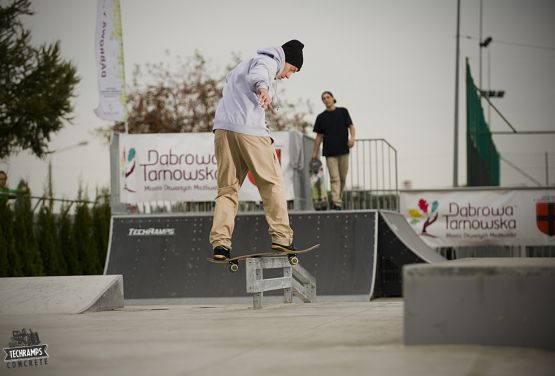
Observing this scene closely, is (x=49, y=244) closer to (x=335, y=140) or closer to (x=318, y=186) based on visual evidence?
(x=318, y=186)

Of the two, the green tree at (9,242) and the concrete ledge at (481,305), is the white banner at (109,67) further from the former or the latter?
the concrete ledge at (481,305)

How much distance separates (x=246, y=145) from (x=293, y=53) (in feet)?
3.30

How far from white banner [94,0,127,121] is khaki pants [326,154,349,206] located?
4.64m

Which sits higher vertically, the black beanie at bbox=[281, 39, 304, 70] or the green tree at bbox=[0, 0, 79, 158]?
the green tree at bbox=[0, 0, 79, 158]

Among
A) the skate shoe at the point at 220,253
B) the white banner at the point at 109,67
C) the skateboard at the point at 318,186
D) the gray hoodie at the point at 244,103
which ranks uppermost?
the white banner at the point at 109,67

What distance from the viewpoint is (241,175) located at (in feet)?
26.7

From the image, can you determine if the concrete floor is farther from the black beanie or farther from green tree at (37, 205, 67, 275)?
green tree at (37, 205, 67, 275)

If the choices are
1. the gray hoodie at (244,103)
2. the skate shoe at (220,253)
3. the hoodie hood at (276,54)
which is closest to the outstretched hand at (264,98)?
the gray hoodie at (244,103)

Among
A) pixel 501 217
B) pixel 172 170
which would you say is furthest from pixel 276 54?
pixel 501 217

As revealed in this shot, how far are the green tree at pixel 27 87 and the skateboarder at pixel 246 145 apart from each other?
32563 millimetres

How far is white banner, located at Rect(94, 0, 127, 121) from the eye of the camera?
57.4ft

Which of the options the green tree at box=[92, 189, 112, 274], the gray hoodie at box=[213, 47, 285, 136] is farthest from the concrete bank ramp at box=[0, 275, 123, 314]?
the green tree at box=[92, 189, 112, 274]

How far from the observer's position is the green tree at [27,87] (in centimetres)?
3922

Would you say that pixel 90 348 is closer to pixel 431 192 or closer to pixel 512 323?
pixel 512 323
